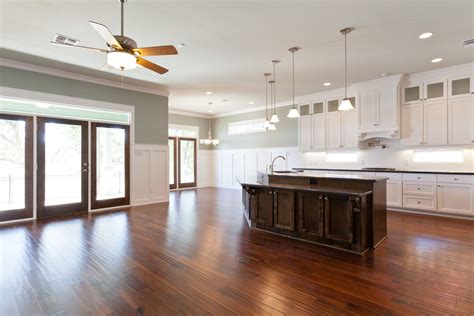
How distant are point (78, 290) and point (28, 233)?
2.69 m

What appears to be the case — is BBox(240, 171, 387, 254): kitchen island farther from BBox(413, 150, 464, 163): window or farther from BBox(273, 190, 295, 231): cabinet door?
BBox(413, 150, 464, 163): window

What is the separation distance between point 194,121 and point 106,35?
8.15 m

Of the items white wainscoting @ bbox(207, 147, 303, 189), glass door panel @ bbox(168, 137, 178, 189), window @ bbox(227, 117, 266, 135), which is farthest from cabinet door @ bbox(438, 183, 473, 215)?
glass door panel @ bbox(168, 137, 178, 189)

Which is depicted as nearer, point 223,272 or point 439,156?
point 223,272

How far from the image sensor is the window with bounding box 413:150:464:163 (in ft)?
18.2

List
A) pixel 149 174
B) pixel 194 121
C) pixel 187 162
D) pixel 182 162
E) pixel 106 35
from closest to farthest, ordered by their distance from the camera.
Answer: pixel 106 35 → pixel 149 174 → pixel 182 162 → pixel 187 162 → pixel 194 121

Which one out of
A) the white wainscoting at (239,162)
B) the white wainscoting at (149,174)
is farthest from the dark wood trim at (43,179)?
the white wainscoting at (239,162)

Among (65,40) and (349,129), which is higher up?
(65,40)

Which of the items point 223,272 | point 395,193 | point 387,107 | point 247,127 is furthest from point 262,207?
point 247,127

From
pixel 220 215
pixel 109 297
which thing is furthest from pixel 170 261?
pixel 220 215

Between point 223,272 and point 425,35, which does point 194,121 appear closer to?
point 425,35

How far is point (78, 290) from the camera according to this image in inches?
96.2

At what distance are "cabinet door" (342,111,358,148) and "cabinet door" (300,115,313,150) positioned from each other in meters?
0.99

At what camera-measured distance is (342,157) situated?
7305 millimetres
